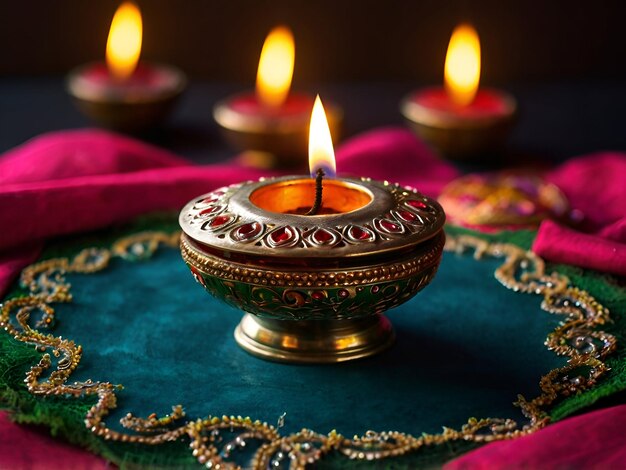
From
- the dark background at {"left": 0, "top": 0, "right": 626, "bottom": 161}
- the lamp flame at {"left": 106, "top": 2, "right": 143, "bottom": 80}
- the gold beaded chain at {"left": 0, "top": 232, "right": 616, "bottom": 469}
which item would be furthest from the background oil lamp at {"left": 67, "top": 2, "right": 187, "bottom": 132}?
the gold beaded chain at {"left": 0, "top": 232, "right": 616, "bottom": 469}

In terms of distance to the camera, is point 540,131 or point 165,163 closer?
point 165,163

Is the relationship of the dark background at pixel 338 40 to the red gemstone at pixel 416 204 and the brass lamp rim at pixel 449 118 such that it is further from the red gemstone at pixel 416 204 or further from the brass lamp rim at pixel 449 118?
the red gemstone at pixel 416 204

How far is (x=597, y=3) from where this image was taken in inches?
79.3

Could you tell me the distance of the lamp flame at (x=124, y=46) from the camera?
1688 millimetres

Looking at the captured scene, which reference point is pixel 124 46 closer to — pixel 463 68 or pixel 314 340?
pixel 463 68

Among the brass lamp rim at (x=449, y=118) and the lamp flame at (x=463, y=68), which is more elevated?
the lamp flame at (x=463, y=68)

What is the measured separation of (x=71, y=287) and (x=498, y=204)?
1.64 ft

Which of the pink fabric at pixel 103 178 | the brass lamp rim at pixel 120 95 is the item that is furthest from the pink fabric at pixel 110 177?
the brass lamp rim at pixel 120 95

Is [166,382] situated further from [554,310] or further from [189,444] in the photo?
[554,310]

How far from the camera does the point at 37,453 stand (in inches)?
27.3

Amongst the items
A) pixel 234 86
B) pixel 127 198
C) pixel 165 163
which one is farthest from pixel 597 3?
pixel 127 198

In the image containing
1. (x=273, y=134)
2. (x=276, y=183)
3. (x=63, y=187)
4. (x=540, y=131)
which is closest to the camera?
(x=276, y=183)

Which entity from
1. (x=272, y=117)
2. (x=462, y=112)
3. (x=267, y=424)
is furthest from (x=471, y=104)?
(x=267, y=424)

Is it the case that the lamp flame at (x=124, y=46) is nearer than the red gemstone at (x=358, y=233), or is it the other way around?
the red gemstone at (x=358, y=233)
